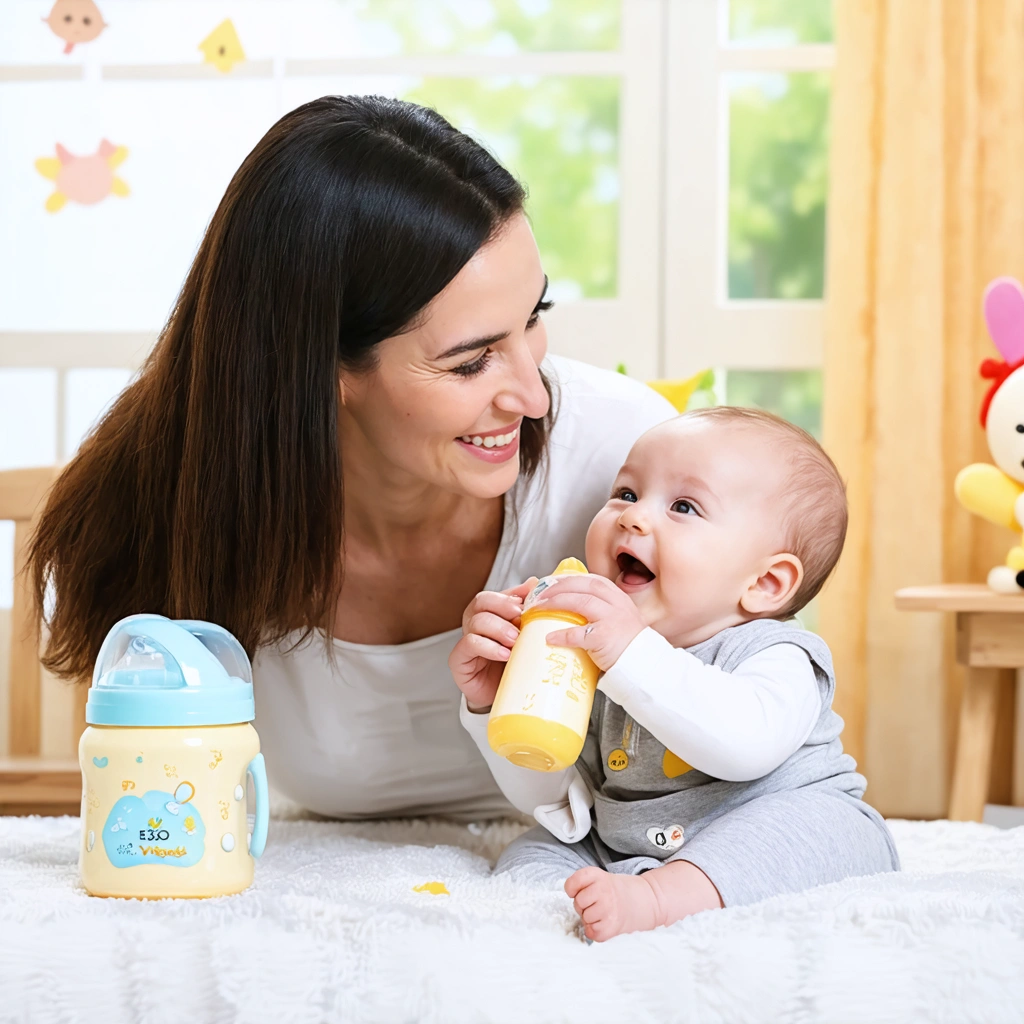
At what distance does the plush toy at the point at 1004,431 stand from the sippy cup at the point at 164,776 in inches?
65.6

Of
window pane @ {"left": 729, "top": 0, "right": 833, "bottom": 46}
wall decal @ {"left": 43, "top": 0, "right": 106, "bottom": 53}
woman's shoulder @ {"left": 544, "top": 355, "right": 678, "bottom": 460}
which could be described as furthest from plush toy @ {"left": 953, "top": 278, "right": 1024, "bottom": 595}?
wall decal @ {"left": 43, "top": 0, "right": 106, "bottom": 53}

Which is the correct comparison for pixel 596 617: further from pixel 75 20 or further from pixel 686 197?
pixel 75 20

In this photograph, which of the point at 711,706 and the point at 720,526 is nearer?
the point at 711,706

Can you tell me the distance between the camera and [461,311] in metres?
1.17

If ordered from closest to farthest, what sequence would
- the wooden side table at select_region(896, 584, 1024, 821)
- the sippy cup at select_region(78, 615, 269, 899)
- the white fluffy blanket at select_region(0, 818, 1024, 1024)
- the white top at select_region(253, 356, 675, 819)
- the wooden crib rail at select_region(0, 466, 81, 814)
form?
1. the white fluffy blanket at select_region(0, 818, 1024, 1024)
2. the sippy cup at select_region(78, 615, 269, 899)
3. the white top at select_region(253, 356, 675, 819)
4. the wooden crib rail at select_region(0, 466, 81, 814)
5. the wooden side table at select_region(896, 584, 1024, 821)

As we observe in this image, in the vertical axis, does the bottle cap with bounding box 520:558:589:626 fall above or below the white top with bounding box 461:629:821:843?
above

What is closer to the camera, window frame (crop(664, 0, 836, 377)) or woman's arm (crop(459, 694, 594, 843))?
woman's arm (crop(459, 694, 594, 843))

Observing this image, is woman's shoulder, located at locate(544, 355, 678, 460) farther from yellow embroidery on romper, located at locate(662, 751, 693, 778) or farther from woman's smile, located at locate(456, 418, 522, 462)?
yellow embroidery on romper, located at locate(662, 751, 693, 778)

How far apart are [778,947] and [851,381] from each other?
6.47ft

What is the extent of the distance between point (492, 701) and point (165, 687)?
34cm

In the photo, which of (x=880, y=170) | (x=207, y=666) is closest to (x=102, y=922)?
(x=207, y=666)

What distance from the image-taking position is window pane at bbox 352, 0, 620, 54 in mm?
2979

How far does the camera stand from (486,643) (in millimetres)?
1063

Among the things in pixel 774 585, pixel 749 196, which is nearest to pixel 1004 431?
pixel 749 196
